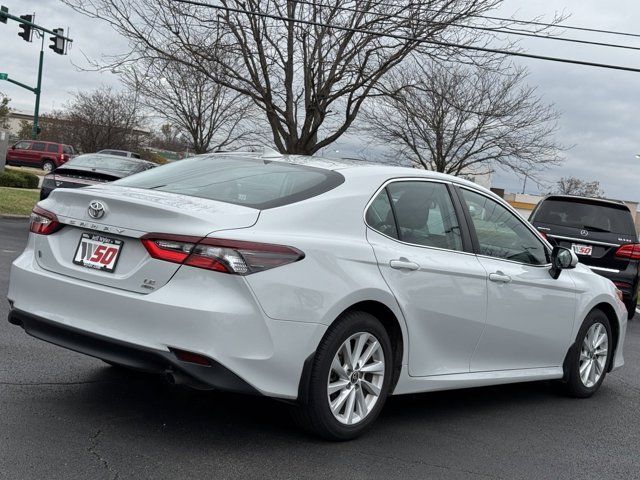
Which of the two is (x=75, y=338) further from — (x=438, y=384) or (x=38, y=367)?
(x=438, y=384)

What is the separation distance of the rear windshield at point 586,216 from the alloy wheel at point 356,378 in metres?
7.18

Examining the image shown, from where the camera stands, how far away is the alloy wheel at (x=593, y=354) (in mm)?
6082

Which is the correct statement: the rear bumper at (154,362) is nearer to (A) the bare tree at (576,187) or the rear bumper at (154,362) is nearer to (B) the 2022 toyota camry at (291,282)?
(B) the 2022 toyota camry at (291,282)

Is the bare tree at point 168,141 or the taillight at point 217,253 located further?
the bare tree at point 168,141

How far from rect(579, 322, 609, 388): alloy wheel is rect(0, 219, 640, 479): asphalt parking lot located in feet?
0.91

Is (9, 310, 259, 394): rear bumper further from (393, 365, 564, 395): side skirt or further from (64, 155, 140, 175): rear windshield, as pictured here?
(64, 155, 140, 175): rear windshield

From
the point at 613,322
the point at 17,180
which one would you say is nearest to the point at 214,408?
the point at 613,322

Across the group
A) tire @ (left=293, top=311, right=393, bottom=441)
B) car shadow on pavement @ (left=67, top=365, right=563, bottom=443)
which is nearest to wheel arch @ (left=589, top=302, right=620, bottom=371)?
car shadow on pavement @ (left=67, top=365, right=563, bottom=443)

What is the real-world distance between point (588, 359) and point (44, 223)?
166 inches

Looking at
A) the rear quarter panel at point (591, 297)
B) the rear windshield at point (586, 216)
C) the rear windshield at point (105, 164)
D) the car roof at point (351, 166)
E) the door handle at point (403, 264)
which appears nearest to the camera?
the door handle at point (403, 264)

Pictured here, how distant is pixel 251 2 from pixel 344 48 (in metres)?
2.31

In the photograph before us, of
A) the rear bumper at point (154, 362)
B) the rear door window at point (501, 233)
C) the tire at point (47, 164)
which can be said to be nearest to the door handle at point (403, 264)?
the rear door window at point (501, 233)

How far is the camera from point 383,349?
4.34m

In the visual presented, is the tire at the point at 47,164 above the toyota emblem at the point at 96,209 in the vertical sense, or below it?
below
